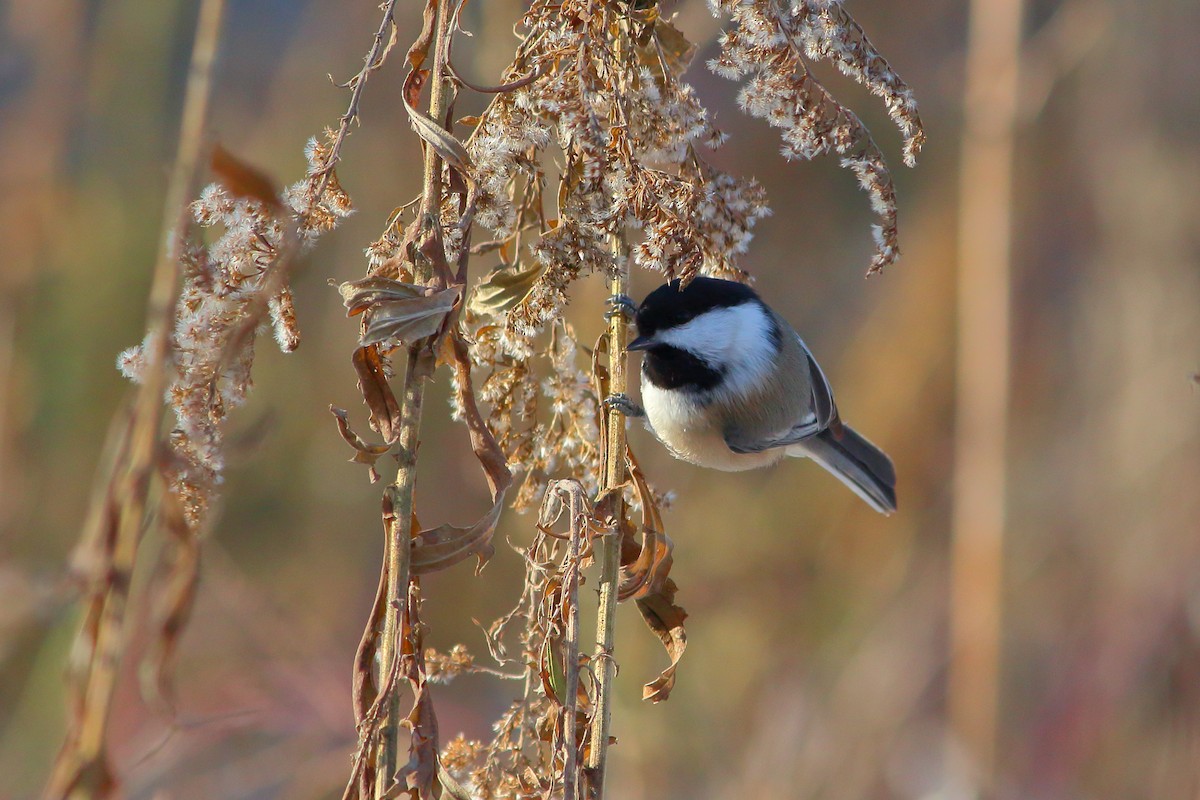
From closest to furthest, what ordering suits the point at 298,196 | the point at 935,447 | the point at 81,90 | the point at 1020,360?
the point at 298,196
the point at 81,90
the point at 935,447
the point at 1020,360

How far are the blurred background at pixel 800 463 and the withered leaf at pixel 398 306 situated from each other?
Answer: 116 cm

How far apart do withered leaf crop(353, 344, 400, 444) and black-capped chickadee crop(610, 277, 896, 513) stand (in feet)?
3.33

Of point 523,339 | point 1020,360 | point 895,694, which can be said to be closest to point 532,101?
point 523,339

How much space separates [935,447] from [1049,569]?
505 mm

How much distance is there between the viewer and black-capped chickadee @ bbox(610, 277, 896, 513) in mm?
1840

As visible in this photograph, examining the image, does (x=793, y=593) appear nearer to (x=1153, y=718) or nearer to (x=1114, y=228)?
(x=1153, y=718)

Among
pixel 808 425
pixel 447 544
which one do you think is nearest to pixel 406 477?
pixel 447 544

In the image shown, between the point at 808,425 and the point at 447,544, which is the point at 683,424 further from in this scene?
the point at 447,544

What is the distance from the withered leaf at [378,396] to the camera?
80cm

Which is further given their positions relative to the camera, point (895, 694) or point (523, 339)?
point (895, 694)

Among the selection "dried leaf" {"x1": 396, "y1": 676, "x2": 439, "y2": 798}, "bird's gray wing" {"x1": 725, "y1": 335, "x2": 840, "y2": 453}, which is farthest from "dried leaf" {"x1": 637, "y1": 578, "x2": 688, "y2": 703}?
"bird's gray wing" {"x1": 725, "y1": 335, "x2": 840, "y2": 453}

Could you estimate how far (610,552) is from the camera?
930 millimetres

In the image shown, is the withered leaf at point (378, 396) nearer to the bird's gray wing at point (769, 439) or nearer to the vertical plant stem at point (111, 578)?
the vertical plant stem at point (111, 578)

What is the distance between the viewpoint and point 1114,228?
3018 millimetres
